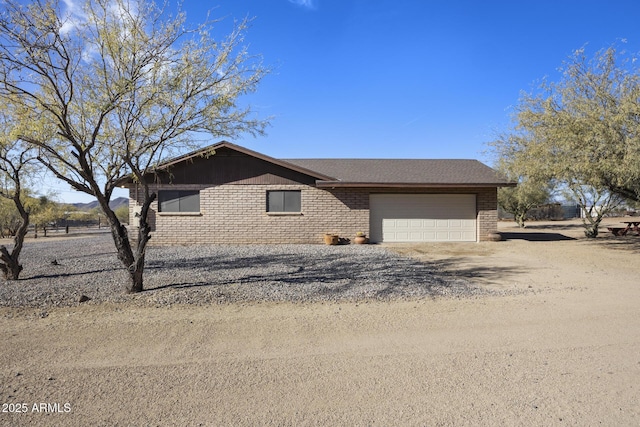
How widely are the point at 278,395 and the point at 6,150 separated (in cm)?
828

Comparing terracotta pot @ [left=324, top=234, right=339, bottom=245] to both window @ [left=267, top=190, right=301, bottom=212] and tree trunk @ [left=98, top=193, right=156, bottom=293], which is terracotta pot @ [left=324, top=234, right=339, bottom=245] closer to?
window @ [left=267, top=190, right=301, bottom=212]

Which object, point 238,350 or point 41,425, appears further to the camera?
point 238,350

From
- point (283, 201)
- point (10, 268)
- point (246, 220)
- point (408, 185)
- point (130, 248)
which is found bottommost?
point (10, 268)

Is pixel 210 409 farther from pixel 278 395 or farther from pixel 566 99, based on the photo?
pixel 566 99

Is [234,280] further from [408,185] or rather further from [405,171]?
[405,171]

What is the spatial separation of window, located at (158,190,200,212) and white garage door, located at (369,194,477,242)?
7.57 meters

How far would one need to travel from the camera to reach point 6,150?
7.93 meters

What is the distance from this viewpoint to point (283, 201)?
52.5ft

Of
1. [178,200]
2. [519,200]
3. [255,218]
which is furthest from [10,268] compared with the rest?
[519,200]

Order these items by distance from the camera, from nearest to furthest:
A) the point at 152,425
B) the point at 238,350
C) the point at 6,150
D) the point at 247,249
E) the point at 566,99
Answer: the point at 152,425, the point at 238,350, the point at 6,150, the point at 566,99, the point at 247,249

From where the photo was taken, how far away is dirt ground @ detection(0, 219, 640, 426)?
9.55 feet

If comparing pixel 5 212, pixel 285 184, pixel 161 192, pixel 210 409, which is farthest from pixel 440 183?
pixel 5 212

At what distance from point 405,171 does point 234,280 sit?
462 inches

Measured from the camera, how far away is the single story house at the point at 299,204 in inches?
619
